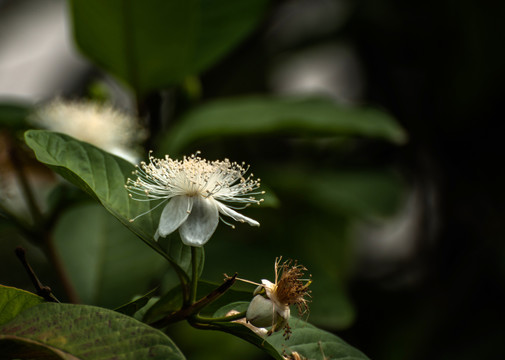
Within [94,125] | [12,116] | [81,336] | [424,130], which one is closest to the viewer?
[81,336]

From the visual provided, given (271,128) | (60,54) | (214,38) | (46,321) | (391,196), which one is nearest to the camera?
(46,321)

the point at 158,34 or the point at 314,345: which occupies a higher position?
the point at 158,34

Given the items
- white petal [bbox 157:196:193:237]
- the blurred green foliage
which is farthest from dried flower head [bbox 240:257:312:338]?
the blurred green foliage

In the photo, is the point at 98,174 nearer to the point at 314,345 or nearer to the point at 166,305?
the point at 166,305

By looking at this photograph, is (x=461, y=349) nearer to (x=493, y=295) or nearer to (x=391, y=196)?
(x=493, y=295)

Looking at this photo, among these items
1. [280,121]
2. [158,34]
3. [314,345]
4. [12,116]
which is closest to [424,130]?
[280,121]

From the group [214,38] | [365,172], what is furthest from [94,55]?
[365,172]

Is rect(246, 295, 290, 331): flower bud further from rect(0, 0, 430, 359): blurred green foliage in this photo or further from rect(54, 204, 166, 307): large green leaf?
rect(54, 204, 166, 307): large green leaf
